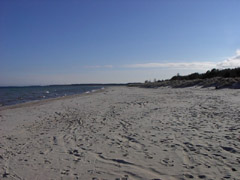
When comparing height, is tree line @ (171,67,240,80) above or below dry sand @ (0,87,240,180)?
above

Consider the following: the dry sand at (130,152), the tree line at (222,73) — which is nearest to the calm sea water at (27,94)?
the dry sand at (130,152)

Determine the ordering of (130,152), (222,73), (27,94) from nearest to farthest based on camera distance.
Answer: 1. (130,152)
2. (27,94)
3. (222,73)

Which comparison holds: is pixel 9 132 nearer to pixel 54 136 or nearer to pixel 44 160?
pixel 54 136

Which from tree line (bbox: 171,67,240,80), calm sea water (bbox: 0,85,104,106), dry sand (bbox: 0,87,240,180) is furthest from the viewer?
tree line (bbox: 171,67,240,80)

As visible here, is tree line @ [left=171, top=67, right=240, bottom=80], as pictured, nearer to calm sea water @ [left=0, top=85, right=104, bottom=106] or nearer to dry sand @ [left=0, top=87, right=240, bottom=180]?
calm sea water @ [left=0, top=85, right=104, bottom=106]

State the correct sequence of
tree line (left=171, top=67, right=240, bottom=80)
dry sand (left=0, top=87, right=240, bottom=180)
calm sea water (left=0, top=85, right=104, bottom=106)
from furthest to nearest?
tree line (left=171, top=67, right=240, bottom=80) → calm sea water (left=0, top=85, right=104, bottom=106) → dry sand (left=0, top=87, right=240, bottom=180)

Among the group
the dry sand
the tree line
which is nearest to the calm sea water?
the dry sand

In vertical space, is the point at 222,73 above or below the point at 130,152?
above

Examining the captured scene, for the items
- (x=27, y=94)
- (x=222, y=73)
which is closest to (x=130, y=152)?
(x=27, y=94)

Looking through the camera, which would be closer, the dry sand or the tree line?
the dry sand

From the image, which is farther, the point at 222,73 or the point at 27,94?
the point at 222,73

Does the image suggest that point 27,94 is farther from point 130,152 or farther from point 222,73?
point 222,73

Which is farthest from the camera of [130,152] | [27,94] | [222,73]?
[222,73]

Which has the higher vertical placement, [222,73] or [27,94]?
[222,73]
